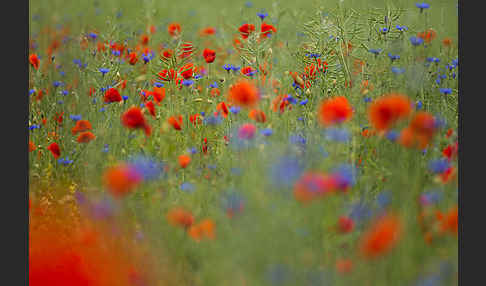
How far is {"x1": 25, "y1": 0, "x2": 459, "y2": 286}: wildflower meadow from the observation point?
4.83 feet

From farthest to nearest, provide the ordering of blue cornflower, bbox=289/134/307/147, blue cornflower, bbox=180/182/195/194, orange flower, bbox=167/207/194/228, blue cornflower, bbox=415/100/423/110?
1. blue cornflower, bbox=415/100/423/110
2. blue cornflower, bbox=289/134/307/147
3. blue cornflower, bbox=180/182/195/194
4. orange flower, bbox=167/207/194/228

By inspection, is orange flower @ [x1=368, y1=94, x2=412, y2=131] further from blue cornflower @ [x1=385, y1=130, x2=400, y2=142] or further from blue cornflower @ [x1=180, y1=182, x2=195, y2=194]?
blue cornflower @ [x1=180, y1=182, x2=195, y2=194]

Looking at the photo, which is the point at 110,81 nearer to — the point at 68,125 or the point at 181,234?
the point at 68,125

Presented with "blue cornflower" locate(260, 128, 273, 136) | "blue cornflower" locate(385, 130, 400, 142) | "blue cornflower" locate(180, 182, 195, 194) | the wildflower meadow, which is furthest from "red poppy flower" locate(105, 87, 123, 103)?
"blue cornflower" locate(385, 130, 400, 142)

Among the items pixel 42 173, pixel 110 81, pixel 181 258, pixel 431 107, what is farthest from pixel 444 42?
pixel 42 173

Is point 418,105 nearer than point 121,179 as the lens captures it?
No

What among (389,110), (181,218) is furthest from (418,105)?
(181,218)

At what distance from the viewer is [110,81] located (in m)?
3.08

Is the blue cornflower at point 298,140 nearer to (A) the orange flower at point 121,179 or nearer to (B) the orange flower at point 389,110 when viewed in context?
(B) the orange flower at point 389,110

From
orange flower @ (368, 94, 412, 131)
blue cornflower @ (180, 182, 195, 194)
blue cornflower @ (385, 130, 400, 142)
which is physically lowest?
blue cornflower @ (180, 182, 195, 194)

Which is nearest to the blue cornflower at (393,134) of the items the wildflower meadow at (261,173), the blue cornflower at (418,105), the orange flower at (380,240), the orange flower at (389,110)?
the wildflower meadow at (261,173)

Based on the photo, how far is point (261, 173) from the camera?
168cm

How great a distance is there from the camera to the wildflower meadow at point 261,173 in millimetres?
1473

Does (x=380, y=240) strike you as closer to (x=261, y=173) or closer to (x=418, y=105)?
(x=261, y=173)
